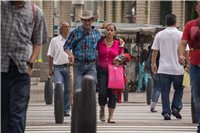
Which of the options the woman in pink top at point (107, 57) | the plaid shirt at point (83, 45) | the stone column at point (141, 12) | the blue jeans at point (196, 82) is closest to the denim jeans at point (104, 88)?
the woman in pink top at point (107, 57)

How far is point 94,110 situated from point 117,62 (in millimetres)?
3879

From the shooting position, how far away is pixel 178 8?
96.7ft

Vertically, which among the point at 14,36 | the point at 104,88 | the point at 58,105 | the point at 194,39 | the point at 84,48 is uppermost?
the point at 14,36

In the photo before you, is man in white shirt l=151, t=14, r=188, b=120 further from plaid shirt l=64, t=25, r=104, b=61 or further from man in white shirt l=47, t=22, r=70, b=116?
man in white shirt l=47, t=22, r=70, b=116

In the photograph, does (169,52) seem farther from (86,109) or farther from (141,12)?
(141,12)

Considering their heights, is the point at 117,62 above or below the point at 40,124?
above

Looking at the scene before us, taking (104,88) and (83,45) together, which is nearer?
(83,45)

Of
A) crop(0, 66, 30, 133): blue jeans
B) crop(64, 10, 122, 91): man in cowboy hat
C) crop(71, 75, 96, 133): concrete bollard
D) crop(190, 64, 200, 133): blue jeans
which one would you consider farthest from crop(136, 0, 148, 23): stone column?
crop(71, 75, 96, 133): concrete bollard

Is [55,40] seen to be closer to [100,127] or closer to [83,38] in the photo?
[83,38]

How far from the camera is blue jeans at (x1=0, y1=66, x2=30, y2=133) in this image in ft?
13.9

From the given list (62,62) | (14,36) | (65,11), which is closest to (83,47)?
Result: (62,62)

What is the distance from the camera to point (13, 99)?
13.9 feet

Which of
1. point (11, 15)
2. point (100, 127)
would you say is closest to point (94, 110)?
point (11, 15)

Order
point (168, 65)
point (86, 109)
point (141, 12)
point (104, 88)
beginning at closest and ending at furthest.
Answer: point (86, 109) < point (104, 88) < point (168, 65) < point (141, 12)
